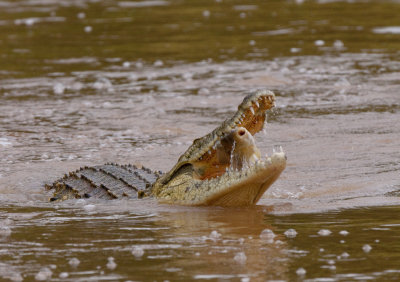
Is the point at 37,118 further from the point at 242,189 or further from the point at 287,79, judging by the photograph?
the point at 242,189

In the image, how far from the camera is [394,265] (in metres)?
4.81

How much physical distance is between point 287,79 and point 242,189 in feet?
21.1

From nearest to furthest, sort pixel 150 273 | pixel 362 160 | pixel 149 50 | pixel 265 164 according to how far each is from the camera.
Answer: pixel 150 273
pixel 265 164
pixel 362 160
pixel 149 50

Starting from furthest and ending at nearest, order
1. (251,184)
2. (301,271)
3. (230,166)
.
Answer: (230,166) < (251,184) < (301,271)

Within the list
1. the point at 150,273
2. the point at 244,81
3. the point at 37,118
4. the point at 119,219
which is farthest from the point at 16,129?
the point at 150,273

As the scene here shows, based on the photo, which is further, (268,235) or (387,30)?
(387,30)

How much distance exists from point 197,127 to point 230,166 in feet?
12.6

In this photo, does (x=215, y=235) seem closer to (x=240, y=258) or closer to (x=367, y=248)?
(x=240, y=258)

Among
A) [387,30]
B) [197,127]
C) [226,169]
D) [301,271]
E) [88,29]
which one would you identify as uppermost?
[88,29]

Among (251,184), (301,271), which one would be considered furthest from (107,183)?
(301,271)

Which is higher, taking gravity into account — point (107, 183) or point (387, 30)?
point (387, 30)

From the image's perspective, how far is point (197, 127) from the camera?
1027 cm

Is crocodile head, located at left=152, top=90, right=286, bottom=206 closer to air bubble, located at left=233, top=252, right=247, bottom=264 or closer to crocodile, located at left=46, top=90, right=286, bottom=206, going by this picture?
crocodile, located at left=46, top=90, right=286, bottom=206

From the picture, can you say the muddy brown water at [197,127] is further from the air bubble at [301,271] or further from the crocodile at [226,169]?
the crocodile at [226,169]
